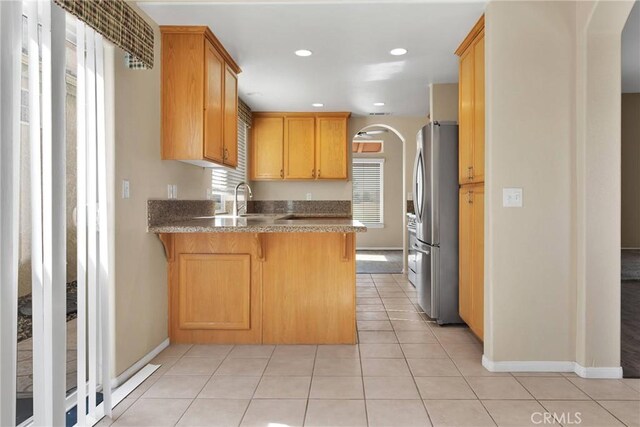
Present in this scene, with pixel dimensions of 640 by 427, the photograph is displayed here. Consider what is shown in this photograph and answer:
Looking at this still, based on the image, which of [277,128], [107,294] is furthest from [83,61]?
[277,128]

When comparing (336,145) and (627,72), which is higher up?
(627,72)

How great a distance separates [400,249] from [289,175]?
4250 mm

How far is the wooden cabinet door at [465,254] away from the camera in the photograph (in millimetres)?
A: 3098

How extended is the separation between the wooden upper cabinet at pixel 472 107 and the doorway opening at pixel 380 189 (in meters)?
5.89

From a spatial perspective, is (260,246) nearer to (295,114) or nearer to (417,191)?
(417,191)

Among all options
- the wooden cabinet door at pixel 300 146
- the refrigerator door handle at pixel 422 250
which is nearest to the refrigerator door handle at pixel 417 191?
the refrigerator door handle at pixel 422 250

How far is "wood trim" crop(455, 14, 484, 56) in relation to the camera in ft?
9.13

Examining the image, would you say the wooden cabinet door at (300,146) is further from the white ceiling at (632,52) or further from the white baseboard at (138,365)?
the white ceiling at (632,52)

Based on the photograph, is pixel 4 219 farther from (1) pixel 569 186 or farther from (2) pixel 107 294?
(1) pixel 569 186

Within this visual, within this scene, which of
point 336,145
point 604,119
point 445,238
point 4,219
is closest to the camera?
point 4,219

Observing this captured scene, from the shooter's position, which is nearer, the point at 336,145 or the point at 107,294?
the point at 107,294

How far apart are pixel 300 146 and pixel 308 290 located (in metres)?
3.02

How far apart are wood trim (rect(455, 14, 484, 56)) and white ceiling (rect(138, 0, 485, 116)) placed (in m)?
0.04

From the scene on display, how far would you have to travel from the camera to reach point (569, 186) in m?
2.47
